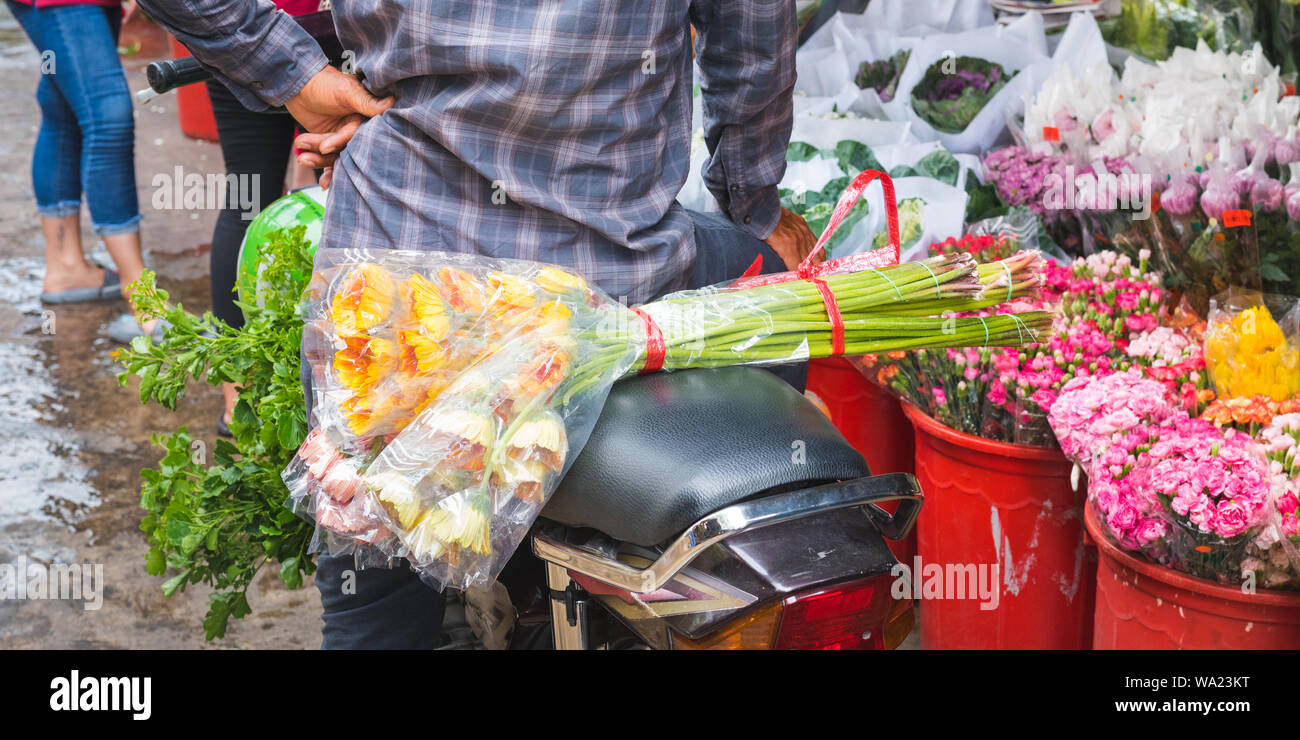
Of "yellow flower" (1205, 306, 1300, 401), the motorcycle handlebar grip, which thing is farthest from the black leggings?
"yellow flower" (1205, 306, 1300, 401)

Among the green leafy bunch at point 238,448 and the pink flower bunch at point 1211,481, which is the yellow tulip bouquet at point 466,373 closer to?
the green leafy bunch at point 238,448

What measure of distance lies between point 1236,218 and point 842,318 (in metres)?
1.31

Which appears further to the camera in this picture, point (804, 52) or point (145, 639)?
point (804, 52)

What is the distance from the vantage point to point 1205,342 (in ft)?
7.31

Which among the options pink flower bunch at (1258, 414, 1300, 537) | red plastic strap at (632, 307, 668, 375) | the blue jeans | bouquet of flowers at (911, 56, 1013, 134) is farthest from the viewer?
the blue jeans

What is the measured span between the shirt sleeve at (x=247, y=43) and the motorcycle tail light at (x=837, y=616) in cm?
107

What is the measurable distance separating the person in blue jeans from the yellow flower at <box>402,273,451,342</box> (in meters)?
3.18

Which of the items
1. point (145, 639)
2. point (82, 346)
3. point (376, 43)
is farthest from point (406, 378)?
point (82, 346)

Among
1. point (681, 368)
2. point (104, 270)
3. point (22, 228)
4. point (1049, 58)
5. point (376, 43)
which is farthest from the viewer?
point (22, 228)

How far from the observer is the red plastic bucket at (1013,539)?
244cm

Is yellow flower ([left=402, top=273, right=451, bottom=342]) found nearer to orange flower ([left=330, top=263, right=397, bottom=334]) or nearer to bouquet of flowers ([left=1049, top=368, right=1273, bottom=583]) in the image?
orange flower ([left=330, top=263, right=397, bottom=334])

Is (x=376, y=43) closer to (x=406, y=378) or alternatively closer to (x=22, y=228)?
(x=406, y=378)

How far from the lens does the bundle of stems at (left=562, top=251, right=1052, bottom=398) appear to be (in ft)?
4.91

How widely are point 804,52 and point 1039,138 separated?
1105 mm
